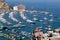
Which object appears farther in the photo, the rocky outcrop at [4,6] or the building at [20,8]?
the building at [20,8]

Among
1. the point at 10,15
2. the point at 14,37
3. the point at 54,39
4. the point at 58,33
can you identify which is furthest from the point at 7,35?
the point at 10,15

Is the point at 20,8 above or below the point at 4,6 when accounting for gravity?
below

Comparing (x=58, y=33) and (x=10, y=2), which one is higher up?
(x=10, y=2)

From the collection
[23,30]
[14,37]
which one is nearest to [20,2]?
[23,30]

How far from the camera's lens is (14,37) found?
1397cm

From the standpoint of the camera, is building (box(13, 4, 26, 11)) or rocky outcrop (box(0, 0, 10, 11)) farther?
building (box(13, 4, 26, 11))

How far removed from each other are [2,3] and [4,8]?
51 cm

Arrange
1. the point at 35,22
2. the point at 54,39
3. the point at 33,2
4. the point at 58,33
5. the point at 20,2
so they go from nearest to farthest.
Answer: the point at 54,39
the point at 58,33
the point at 35,22
the point at 20,2
the point at 33,2

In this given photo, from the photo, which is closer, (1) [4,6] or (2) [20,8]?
(1) [4,6]

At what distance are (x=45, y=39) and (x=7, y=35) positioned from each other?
3.50 meters

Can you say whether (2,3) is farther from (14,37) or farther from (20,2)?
(14,37)

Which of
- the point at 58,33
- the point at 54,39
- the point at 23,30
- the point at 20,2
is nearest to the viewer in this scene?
the point at 54,39

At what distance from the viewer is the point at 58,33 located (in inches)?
484

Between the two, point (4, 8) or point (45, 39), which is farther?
point (4, 8)
